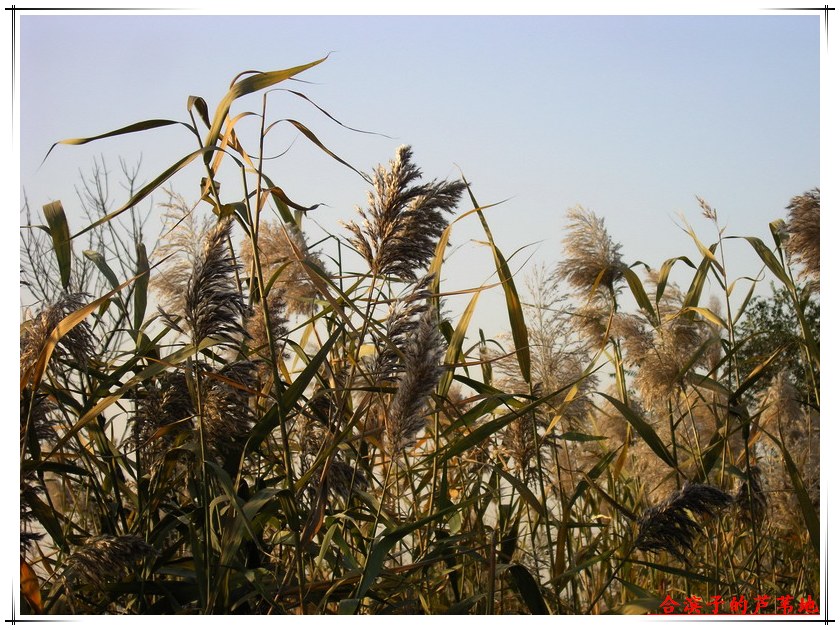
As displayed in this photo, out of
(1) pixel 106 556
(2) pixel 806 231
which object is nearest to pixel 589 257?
(2) pixel 806 231

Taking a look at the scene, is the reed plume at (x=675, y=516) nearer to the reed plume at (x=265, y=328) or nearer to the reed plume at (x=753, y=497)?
the reed plume at (x=753, y=497)

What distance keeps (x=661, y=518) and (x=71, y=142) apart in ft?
5.15

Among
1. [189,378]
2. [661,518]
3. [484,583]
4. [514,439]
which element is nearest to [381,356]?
[189,378]

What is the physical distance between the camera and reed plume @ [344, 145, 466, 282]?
1834mm

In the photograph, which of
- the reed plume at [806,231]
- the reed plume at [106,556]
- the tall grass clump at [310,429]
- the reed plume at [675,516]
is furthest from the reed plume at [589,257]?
the reed plume at [106,556]

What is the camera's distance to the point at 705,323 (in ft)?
11.0

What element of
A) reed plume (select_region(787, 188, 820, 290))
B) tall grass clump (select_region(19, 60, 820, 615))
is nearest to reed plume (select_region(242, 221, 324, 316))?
tall grass clump (select_region(19, 60, 820, 615))

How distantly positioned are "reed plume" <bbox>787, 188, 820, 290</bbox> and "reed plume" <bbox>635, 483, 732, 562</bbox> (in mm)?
1604

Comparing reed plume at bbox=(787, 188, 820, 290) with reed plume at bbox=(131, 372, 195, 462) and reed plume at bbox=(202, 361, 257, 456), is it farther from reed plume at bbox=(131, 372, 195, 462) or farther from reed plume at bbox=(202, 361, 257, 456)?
reed plume at bbox=(131, 372, 195, 462)

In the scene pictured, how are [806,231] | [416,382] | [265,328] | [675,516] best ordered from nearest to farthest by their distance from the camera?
[416,382] < [675,516] < [265,328] < [806,231]

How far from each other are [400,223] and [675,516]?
0.94 metres

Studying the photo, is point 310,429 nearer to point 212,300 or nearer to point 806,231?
point 212,300

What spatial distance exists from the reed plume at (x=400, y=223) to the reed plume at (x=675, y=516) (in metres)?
0.79

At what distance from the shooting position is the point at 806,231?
121 inches
